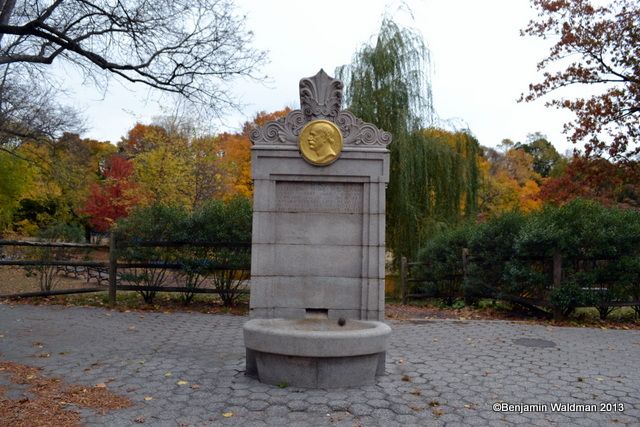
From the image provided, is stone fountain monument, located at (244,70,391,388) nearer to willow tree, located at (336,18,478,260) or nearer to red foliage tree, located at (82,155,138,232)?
willow tree, located at (336,18,478,260)

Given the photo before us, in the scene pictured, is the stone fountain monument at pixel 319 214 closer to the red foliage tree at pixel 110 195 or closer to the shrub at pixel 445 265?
the shrub at pixel 445 265

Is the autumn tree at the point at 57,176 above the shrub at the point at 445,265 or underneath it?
above

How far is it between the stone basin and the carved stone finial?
255 cm

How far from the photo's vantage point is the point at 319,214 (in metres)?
6.12

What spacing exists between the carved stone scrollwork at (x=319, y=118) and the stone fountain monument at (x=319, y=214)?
1 centimetres

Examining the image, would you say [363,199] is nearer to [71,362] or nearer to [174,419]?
[174,419]

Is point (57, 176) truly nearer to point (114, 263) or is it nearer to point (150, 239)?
point (114, 263)

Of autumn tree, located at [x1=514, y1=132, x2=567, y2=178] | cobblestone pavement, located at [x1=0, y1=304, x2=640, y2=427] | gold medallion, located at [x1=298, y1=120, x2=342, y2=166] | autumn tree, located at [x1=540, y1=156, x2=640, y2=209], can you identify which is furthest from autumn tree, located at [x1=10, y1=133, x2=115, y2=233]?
autumn tree, located at [x1=514, y1=132, x2=567, y2=178]

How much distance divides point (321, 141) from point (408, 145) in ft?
29.9

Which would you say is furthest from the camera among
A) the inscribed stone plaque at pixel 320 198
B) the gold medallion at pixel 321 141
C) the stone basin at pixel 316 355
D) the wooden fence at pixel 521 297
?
the wooden fence at pixel 521 297

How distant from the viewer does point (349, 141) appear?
6.00 metres

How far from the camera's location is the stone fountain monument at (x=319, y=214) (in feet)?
19.6

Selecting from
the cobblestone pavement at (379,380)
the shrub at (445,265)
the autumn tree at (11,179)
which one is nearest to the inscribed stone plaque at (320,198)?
the cobblestone pavement at (379,380)

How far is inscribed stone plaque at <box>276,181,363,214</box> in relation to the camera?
6109 millimetres
